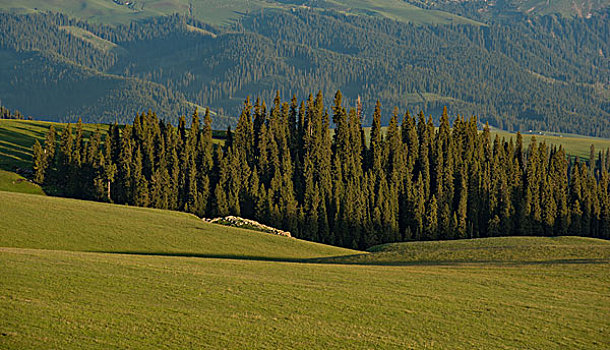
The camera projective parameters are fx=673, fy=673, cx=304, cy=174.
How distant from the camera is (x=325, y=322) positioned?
34.0 m

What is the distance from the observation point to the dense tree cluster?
458 ft

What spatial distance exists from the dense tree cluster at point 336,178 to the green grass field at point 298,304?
8196 centimetres

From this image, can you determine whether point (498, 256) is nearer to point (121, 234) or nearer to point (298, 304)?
point (298, 304)

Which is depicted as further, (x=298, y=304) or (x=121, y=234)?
→ (x=121, y=234)

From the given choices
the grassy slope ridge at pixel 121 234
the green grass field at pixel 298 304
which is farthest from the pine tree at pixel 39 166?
the green grass field at pixel 298 304

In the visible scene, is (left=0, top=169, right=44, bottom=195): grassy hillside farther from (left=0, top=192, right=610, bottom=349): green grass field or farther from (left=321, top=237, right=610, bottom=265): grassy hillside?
(left=0, top=192, right=610, bottom=349): green grass field

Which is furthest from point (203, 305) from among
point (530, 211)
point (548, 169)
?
point (548, 169)

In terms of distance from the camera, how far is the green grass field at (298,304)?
1183 inches

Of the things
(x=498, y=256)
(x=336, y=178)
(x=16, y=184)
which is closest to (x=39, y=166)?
(x=16, y=184)

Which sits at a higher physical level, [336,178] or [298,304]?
[336,178]

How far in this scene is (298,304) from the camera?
37281 millimetres

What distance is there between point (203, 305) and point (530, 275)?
28.8m

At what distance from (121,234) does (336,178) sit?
8305cm

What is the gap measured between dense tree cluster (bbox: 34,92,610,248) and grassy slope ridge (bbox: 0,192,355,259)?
48057 mm
